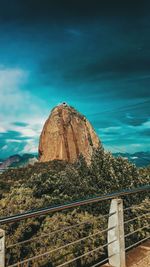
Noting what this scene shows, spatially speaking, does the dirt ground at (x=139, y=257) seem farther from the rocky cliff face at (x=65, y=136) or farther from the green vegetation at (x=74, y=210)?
the rocky cliff face at (x=65, y=136)

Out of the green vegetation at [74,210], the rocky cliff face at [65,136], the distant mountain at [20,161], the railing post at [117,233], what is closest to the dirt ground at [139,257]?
the railing post at [117,233]

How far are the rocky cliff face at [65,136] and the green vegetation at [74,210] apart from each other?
114ft

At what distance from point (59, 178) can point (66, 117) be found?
40.8 m

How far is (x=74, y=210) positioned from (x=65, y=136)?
139 feet

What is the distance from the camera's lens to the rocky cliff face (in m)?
53.2

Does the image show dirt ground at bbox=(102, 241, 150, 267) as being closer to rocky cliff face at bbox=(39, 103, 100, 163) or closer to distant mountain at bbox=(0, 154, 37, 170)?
distant mountain at bbox=(0, 154, 37, 170)

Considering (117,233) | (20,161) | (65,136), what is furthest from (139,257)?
(20,161)

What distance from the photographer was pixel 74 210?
42.9 feet

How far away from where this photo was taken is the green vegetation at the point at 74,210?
11.2m

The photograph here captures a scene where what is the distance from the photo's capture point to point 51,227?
497 inches

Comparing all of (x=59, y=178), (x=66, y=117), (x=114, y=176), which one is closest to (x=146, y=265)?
(x=114, y=176)

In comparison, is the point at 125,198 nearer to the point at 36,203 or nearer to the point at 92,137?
the point at 36,203

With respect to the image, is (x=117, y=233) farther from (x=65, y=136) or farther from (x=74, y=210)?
(x=65, y=136)

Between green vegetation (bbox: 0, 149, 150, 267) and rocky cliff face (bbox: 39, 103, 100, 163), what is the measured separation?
34.8 meters
